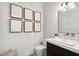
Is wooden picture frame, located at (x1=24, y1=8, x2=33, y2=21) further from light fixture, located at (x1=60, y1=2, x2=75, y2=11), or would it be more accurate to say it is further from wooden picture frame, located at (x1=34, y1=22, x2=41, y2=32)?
light fixture, located at (x1=60, y1=2, x2=75, y2=11)

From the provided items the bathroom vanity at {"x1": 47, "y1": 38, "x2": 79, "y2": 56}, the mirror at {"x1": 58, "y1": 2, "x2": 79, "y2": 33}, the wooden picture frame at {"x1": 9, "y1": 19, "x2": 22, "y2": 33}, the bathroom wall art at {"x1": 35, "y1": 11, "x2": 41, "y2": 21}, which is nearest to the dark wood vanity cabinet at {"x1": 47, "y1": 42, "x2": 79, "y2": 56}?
the bathroom vanity at {"x1": 47, "y1": 38, "x2": 79, "y2": 56}

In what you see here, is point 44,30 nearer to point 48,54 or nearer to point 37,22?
point 37,22

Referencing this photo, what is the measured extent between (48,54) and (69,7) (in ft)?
2.98

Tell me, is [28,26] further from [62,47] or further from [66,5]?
[66,5]

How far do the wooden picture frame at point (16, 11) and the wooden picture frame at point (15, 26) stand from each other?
3.1 inches

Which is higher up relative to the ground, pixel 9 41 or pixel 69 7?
pixel 69 7

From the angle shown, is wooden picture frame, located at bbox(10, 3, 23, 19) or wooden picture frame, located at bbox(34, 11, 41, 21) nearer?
wooden picture frame, located at bbox(10, 3, 23, 19)

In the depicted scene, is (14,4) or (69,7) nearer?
(14,4)

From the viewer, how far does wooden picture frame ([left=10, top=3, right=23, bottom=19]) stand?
1162 millimetres

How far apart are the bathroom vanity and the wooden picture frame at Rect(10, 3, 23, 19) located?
2.18ft

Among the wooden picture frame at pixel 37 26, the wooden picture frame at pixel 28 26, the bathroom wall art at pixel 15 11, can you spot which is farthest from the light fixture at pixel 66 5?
the bathroom wall art at pixel 15 11

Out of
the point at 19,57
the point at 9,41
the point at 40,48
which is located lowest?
the point at 19,57

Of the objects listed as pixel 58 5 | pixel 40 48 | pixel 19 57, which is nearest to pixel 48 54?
pixel 40 48

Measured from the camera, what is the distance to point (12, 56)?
3.73 feet
